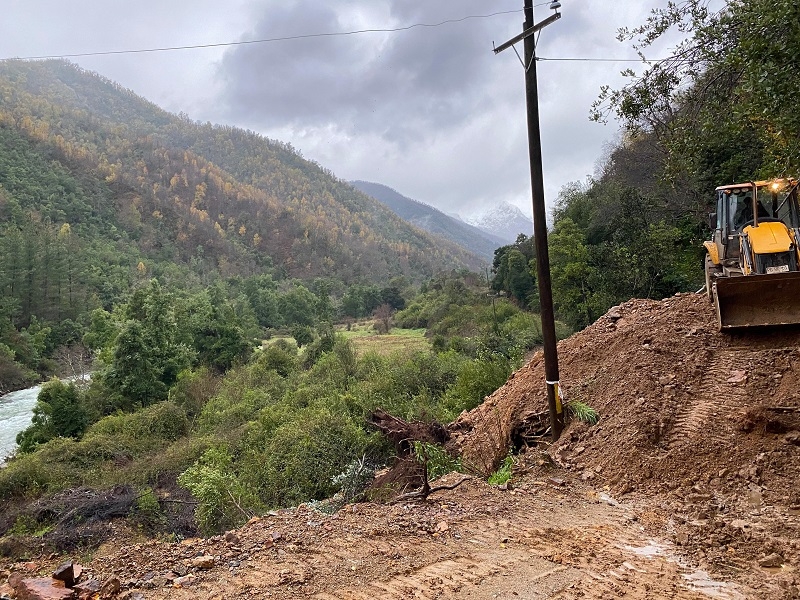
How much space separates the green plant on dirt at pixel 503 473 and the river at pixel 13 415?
2072 centimetres

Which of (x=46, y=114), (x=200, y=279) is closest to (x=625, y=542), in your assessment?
(x=200, y=279)

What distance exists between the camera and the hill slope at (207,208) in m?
84.9

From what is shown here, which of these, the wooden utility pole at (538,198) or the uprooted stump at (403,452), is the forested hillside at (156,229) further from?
the wooden utility pole at (538,198)

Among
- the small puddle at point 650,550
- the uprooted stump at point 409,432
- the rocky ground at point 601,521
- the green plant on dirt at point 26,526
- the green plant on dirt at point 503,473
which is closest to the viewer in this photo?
the rocky ground at point 601,521

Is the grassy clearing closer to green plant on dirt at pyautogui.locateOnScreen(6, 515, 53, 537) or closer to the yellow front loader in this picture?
green plant on dirt at pyautogui.locateOnScreen(6, 515, 53, 537)

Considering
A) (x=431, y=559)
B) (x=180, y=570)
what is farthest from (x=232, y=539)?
(x=431, y=559)

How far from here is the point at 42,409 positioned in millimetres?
22250

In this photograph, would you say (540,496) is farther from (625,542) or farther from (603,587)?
(603,587)

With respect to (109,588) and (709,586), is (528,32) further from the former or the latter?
(109,588)

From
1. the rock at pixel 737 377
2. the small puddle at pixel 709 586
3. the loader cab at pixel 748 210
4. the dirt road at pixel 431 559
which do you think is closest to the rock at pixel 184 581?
the dirt road at pixel 431 559

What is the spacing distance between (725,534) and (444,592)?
2401 millimetres

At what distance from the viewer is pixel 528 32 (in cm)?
697

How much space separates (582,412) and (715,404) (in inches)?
64.9

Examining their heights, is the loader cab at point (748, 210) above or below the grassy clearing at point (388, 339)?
above
